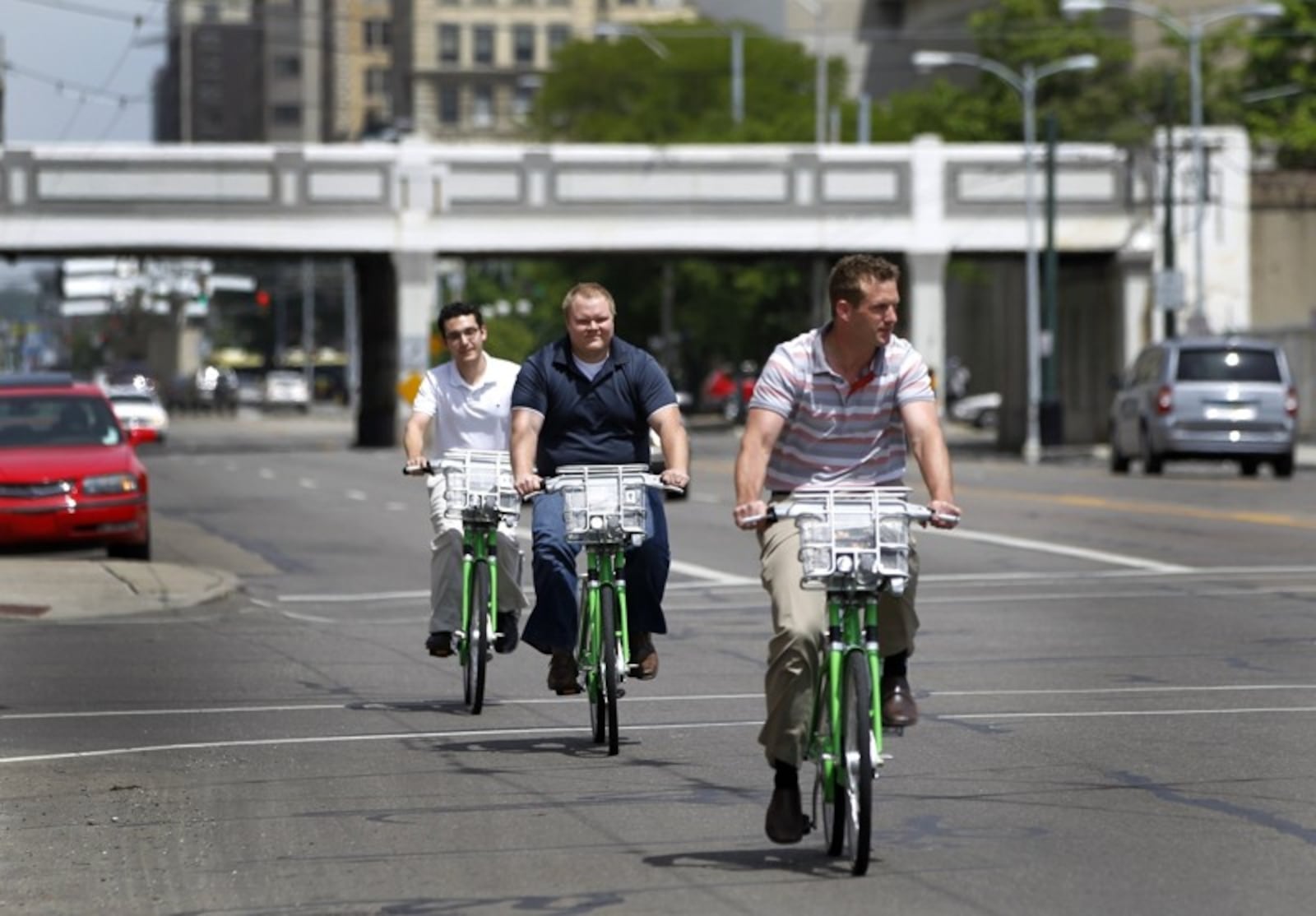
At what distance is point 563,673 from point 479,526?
1239mm

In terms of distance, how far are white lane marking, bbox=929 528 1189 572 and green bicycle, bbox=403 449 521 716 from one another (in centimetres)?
961

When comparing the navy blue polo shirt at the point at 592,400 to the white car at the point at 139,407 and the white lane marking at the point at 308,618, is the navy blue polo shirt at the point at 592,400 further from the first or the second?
the white car at the point at 139,407

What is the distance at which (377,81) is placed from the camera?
18188 centimetres

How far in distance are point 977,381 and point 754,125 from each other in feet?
59.0

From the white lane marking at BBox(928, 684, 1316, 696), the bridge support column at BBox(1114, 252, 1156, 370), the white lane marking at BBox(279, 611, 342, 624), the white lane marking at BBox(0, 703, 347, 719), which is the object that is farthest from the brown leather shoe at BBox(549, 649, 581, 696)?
the bridge support column at BBox(1114, 252, 1156, 370)

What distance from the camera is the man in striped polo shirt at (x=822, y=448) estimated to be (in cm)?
869

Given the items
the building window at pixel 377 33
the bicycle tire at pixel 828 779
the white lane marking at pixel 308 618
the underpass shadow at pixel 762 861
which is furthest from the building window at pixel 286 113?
the bicycle tire at pixel 828 779

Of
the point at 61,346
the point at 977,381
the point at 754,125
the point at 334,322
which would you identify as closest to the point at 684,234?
the point at 754,125

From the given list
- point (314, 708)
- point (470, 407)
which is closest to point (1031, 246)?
point (470, 407)

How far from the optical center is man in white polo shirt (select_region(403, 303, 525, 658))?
13.3m

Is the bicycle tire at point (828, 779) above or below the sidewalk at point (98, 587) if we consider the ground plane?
above

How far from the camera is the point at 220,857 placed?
903cm

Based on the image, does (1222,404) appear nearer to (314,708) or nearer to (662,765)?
(314,708)

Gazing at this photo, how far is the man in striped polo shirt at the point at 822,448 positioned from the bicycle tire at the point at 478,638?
403 cm
